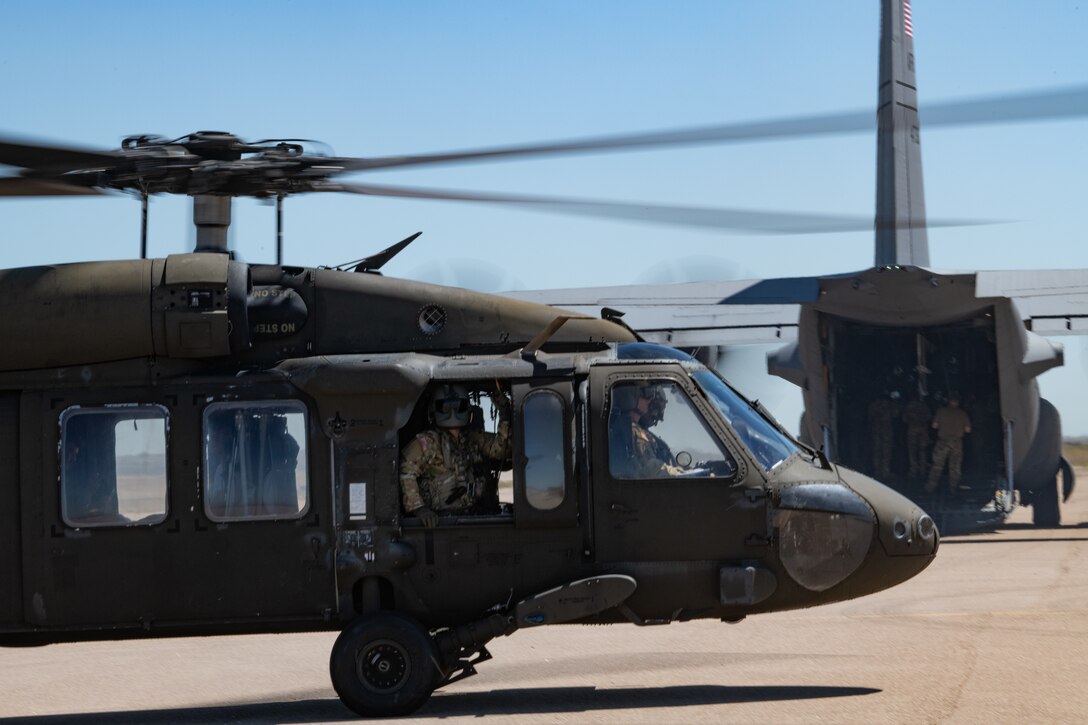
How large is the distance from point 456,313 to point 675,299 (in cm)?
1483

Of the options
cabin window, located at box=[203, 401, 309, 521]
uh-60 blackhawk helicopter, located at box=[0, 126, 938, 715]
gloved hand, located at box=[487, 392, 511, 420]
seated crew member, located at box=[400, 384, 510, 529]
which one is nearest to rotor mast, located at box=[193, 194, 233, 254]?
uh-60 blackhawk helicopter, located at box=[0, 126, 938, 715]

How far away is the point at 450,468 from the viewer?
9.95 meters

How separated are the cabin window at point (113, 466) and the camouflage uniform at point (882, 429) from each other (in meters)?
15.6

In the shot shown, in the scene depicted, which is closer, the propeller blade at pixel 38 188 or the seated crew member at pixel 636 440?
the propeller blade at pixel 38 188

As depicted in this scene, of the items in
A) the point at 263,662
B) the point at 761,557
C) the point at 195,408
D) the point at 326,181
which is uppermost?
the point at 326,181

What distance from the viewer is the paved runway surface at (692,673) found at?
9.23m

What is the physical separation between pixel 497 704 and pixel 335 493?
1914 mm

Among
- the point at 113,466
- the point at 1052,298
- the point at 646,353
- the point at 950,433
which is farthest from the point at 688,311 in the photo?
the point at 113,466

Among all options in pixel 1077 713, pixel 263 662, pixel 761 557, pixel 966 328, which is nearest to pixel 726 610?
pixel 761 557

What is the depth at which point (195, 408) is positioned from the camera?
32.7 ft

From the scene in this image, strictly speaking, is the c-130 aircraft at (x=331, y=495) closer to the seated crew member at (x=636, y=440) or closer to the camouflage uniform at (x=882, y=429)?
the seated crew member at (x=636, y=440)

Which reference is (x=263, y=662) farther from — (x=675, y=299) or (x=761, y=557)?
(x=675, y=299)

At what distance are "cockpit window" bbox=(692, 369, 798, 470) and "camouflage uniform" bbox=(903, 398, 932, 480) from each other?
13.2 meters

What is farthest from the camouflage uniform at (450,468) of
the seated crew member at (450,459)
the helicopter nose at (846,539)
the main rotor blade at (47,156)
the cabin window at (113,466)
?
the main rotor blade at (47,156)
